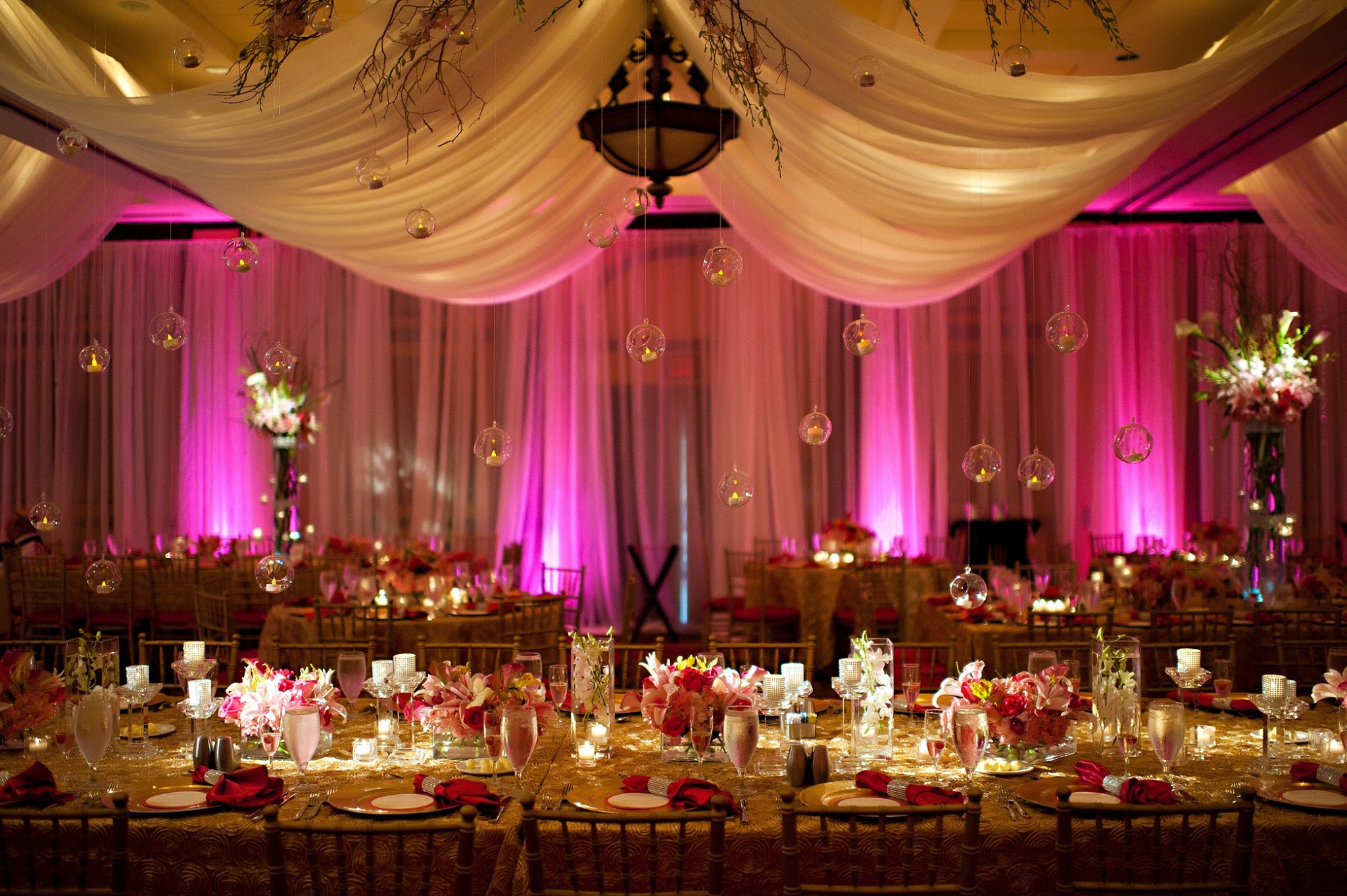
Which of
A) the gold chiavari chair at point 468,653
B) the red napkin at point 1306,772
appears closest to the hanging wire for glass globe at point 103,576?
the gold chiavari chair at point 468,653

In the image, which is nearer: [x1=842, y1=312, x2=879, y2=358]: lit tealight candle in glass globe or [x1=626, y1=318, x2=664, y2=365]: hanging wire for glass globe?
[x1=626, y1=318, x2=664, y2=365]: hanging wire for glass globe

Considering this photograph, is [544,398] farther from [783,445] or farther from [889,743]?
[889,743]

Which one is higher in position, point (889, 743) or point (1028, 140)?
point (1028, 140)

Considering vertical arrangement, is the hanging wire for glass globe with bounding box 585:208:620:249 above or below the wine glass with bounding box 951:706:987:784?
above

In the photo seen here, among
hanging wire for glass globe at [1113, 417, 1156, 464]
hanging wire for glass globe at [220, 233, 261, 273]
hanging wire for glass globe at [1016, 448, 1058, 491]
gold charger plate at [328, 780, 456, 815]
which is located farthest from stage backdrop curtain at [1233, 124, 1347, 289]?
gold charger plate at [328, 780, 456, 815]

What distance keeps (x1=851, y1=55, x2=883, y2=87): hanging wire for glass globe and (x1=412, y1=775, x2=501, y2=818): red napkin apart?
2355 millimetres

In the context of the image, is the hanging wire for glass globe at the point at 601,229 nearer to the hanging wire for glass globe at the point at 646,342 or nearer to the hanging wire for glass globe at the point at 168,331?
the hanging wire for glass globe at the point at 646,342

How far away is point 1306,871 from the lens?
88.7 inches

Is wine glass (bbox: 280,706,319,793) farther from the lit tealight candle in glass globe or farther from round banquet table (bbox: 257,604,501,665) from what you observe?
round banquet table (bbox: 257,604,501,665)

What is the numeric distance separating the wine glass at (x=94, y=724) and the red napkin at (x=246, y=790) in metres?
0.22

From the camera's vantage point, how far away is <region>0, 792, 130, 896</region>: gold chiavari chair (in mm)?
1933

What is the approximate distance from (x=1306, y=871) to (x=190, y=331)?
31.1 feet

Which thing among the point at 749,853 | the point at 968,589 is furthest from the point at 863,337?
the point at 749,853

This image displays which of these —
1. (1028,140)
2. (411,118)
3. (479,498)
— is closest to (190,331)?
(479,498)
